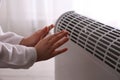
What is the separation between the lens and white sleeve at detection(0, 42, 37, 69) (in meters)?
0.62

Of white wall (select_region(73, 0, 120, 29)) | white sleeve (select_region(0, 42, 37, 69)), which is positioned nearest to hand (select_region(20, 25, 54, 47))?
white sleeve (select_region(0, 42, 37, 69))

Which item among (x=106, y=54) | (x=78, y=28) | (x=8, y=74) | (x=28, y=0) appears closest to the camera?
(x=106, y=54)

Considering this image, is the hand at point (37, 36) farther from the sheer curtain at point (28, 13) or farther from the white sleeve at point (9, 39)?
the sheer curtain at point (28, 13)

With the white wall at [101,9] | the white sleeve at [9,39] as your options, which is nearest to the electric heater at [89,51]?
the white sleeve at [9,39]

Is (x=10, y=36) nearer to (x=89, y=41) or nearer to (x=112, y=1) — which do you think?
(x=89, y=41)

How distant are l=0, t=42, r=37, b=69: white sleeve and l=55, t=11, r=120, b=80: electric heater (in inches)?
7.0

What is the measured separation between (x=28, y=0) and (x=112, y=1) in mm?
629

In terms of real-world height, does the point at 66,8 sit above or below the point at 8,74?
above

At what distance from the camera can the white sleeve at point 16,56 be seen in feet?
2.04

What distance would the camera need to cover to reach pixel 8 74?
145 centimetres

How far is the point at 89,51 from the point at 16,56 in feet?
0.73

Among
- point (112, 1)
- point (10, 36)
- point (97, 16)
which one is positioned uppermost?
point (10, 36)

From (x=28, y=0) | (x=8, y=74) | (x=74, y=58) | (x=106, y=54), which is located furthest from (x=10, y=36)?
(x=28, y=0)

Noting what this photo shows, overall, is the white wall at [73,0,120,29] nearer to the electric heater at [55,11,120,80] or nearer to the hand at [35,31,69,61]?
the electric heater at [55,11,120,80]
